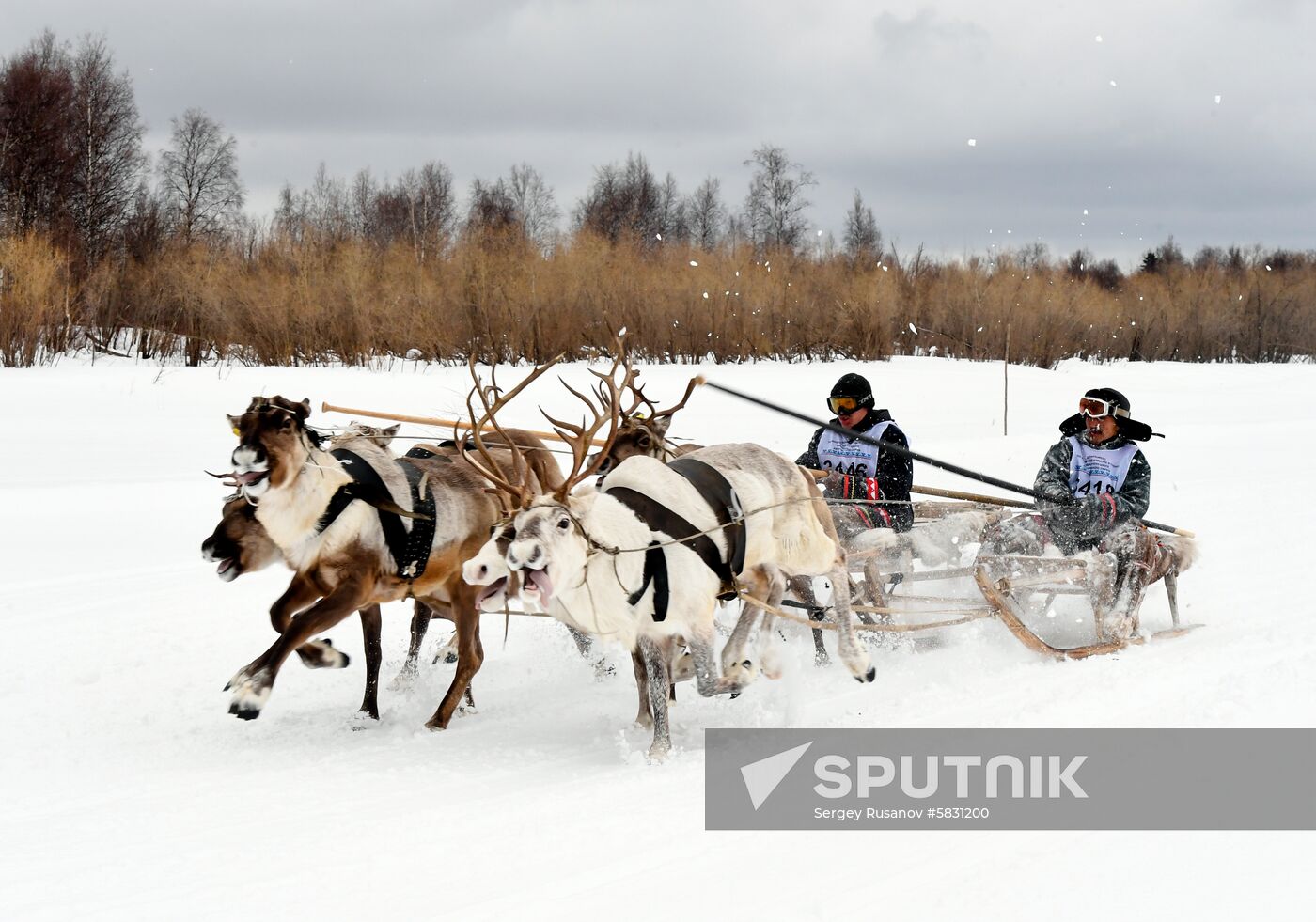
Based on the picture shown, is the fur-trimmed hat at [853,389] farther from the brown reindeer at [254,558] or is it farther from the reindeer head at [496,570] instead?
the brown reindeer at [254,558]

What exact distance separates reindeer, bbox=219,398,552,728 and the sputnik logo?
175 centimetres

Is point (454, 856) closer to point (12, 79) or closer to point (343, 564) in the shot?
point (343, 564)

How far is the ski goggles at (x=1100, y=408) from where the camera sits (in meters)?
7.55

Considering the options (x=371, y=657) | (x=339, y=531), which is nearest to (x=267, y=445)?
(x=339, y=531)

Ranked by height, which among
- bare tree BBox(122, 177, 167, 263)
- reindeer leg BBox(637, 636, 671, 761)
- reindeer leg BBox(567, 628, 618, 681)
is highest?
bare tree BBox(122, 177, 167, 263)

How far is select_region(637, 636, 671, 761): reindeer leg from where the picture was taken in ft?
17.7

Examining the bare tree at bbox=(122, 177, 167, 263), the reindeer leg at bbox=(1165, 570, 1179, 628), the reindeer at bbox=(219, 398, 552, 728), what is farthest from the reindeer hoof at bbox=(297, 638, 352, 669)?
the bare tree at bbox=(122, 177, 167, 263)

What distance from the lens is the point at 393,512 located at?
19.8 feet

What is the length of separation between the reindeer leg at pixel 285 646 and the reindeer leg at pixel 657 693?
147cm

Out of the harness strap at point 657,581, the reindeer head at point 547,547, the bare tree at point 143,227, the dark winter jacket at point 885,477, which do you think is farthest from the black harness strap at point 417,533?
the bare tree at point 143,227

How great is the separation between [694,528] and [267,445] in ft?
6.76

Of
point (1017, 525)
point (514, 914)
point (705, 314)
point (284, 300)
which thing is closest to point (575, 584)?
point (514, 914)

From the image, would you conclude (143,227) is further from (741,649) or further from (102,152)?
(741,649)

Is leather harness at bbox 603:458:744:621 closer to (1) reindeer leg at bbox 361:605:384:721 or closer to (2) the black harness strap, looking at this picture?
(2) the black harness strap
